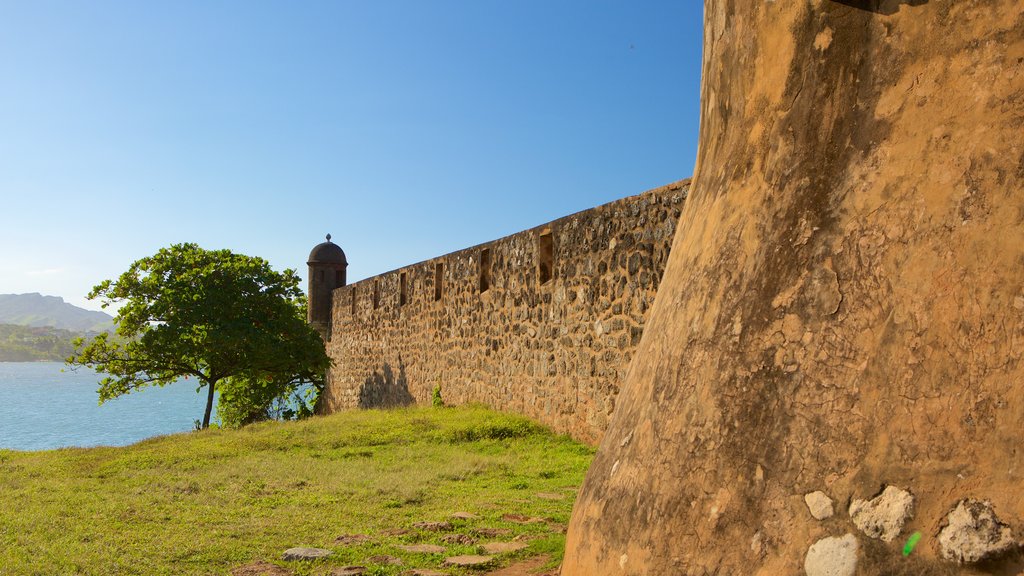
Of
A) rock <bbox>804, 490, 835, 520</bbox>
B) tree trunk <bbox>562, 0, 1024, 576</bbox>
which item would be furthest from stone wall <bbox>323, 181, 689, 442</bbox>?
rock <bbox>804, 490, 835, 520</bbox>

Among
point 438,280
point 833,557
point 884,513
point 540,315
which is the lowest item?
point 833,557

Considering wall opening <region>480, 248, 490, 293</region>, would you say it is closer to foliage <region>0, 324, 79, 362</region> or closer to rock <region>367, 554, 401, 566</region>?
rock <region>367, 554, 401, 566</region>

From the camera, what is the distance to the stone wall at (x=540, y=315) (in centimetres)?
744

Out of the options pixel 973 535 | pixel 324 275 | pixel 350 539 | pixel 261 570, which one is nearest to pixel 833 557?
pixel 973 535

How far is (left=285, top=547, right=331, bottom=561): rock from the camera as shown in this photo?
4055mm

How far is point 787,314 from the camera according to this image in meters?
2.16

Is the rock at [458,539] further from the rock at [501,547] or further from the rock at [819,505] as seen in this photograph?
the rock at [819,505]

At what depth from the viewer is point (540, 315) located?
9.39 m

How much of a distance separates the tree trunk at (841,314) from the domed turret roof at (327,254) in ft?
72.2

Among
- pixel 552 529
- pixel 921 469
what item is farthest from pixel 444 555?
pixel 921 469

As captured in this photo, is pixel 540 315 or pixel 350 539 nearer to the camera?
pixel 350 539

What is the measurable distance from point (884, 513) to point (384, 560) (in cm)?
274

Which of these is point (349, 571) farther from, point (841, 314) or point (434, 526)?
point (841, 314)

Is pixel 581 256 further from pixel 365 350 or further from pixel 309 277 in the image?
pixel 309 277
